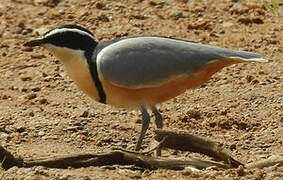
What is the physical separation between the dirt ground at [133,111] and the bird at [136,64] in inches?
19.2

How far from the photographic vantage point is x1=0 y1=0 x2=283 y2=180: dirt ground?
630cm

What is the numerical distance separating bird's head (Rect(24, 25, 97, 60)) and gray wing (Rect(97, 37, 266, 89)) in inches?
6.3

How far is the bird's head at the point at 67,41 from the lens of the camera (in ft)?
20.2

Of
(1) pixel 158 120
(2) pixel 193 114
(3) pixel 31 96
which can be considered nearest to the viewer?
(1) pixel 158 120

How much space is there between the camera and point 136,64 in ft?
20.1

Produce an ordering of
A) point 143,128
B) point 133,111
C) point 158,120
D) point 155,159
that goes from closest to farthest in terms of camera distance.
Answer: point 155,159 < point 143,128 < point 158,120 < point 133,111

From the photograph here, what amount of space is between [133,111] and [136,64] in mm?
1335

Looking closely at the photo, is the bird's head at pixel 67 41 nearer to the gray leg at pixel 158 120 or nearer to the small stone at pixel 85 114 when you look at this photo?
the gray leg at pixel 158 120

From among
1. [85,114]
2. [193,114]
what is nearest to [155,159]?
[193,114]

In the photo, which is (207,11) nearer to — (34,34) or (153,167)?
(34,34)

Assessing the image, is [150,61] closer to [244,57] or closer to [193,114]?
[244,57]

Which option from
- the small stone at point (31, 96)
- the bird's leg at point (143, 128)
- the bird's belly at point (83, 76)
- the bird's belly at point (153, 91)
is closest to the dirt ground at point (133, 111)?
the small stone at point (31, 96)

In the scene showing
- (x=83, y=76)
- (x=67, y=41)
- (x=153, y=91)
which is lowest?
(x=153, y=91)

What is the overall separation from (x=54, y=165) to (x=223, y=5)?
175 inches
